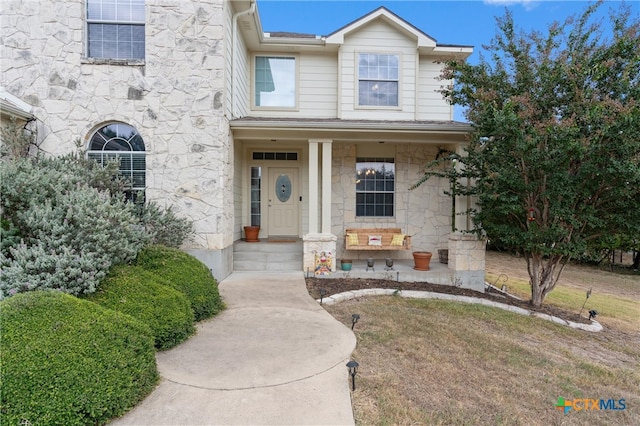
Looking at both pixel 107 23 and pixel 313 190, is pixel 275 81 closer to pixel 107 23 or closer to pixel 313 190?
pixel 313 190

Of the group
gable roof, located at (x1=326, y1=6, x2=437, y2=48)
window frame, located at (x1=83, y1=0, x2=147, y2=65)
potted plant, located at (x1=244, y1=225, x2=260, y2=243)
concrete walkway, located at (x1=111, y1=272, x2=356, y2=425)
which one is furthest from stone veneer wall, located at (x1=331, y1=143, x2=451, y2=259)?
window frame, located at (x1=83, y1=0, x2=147, y2=65)

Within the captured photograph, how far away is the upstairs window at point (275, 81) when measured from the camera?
27.8 feet

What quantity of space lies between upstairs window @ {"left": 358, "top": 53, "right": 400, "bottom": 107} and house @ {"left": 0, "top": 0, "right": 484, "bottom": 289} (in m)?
0.03

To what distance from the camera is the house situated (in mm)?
5879

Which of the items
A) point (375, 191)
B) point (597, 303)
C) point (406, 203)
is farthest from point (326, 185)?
point (597, 303)

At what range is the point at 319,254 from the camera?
6922mm

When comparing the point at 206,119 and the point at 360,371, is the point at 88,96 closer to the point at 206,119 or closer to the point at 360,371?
the point at 206,119

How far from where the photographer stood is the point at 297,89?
8500mm

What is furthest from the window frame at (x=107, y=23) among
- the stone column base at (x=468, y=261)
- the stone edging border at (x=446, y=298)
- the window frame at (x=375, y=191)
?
the stone column base at (x=468, y=261)

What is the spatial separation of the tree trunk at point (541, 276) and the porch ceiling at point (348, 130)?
291 centimetres

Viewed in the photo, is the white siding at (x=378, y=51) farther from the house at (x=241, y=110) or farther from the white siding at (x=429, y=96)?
the white siding at (x=429, y=96)

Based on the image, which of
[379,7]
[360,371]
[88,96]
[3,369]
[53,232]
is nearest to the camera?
[3,369]

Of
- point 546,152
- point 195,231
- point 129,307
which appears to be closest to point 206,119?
point 195,231

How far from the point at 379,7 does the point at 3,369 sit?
31.0 feet
